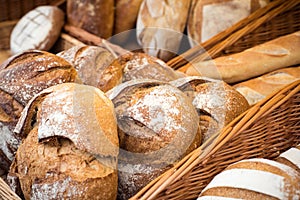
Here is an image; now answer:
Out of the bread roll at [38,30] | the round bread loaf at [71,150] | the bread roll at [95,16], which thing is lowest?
the bread roll at [38,30]

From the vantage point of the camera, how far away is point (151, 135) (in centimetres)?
112

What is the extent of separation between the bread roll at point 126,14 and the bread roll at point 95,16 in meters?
0.04

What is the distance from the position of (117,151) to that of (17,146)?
12.3 inches

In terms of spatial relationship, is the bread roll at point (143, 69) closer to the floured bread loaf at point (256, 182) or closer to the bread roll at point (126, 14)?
the floured bread loaf at point (256, 182)

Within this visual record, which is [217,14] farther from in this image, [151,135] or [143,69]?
[151,135]

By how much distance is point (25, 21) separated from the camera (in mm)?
2260

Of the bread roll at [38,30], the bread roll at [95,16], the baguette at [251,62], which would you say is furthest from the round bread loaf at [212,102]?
the bread roll at [38,30]

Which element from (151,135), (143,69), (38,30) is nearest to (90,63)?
(143,69)

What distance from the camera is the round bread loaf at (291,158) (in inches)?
42.8

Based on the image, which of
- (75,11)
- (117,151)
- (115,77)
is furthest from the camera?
(75,11)

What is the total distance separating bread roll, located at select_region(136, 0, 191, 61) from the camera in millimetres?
1924

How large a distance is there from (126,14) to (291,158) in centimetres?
124

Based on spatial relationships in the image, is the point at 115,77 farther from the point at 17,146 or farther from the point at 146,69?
the point at 17,146

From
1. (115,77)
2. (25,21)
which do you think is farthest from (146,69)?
(25,21)
